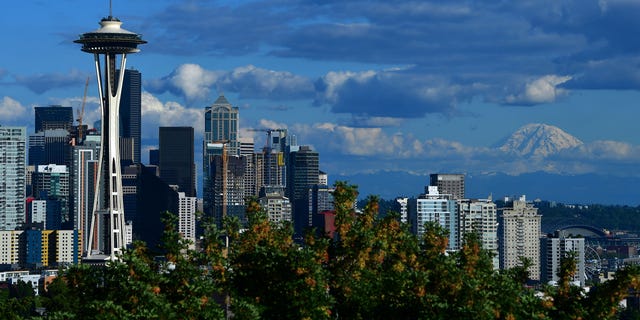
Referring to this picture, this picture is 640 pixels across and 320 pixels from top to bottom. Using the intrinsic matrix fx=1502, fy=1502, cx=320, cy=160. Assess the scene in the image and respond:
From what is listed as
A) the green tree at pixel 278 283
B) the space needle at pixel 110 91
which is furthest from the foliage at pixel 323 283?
the space needle at pixel 110 91

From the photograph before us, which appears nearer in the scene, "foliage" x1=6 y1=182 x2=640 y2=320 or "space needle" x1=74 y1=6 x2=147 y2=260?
"foliage" x1=6 y1=182 x2=640 y2=320

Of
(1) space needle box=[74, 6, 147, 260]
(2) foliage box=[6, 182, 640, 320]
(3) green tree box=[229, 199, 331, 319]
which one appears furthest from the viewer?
(1) space needle box=[74, 6, 147, 260]

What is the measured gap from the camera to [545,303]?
53.3m

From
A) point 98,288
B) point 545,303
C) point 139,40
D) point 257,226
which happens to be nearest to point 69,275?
point 98,288

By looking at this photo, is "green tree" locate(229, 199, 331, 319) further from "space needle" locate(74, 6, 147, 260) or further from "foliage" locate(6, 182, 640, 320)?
"space needle" locate(74, 6, 147, 260)

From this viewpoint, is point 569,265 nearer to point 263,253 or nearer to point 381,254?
point 381,254

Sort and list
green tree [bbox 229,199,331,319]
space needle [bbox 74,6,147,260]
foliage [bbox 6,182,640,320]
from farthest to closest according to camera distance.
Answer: space needle [bbox 74,6,147,260] → green tree [bbox 229,199,331,319] → foliage [bbox 6,182,640,320]

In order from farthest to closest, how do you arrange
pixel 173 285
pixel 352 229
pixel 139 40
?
pixel 139 40 → pixel 352 229 → pixel 173 285

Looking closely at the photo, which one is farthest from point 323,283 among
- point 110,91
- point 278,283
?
point 110,91

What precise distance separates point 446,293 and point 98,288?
39.9 ft

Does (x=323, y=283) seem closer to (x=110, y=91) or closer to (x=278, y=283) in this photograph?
(x=278, y=283)

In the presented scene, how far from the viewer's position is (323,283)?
52.6m

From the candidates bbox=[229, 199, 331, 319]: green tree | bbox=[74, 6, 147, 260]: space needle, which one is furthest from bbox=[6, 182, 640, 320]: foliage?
bbox=[74, 6, 147, 260]: space needle

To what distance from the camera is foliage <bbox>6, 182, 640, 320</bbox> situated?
49.8 m
